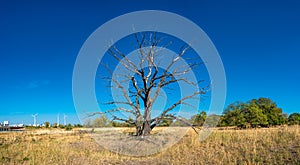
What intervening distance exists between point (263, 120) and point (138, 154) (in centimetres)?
3722

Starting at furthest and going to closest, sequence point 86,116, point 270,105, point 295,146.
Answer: point 270,105, point 86,116, point 295,146

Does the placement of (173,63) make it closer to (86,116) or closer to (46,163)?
(86,116)

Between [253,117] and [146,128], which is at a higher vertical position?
[253,117]

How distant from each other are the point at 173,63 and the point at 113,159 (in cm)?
941

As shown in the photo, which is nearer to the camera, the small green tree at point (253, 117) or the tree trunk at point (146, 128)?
the tree trunk at point (146, 128)

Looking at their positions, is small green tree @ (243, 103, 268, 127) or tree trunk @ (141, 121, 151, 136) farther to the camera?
small green tree @ (243, 103, 268, 127)

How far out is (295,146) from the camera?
33.7ft

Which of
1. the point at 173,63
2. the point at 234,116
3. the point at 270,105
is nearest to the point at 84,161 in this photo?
the point at 173,63

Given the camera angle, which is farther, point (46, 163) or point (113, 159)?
point (113, 159)

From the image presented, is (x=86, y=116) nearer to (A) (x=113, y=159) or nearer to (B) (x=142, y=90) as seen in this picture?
(B) (x=142, y=90)

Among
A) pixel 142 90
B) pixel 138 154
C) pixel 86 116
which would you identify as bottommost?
pixel 138 154

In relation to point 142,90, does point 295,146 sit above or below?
below

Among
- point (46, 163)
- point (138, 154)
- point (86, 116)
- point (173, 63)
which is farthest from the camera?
point (173, 63)

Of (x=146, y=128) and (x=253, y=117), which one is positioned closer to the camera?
(x=146, y=128)
